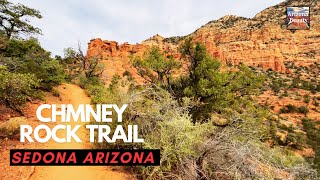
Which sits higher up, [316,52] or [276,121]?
[316,52]

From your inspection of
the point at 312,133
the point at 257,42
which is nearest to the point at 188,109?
the point at 312,133

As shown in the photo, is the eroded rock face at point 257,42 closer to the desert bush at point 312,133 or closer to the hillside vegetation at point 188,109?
the desert bush at point 312,133

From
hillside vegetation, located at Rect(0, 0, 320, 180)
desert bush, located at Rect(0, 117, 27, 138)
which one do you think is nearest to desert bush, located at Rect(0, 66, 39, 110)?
hillside vegetation, located at Rect(0, 0, 320, 180)

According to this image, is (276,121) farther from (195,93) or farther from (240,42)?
(240,42)

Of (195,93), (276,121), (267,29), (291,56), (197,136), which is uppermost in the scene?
(267,29)

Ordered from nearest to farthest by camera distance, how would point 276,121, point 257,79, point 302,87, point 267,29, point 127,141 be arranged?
point 127,141
point 257,79
point 276,121
point 302,87
point 267,29

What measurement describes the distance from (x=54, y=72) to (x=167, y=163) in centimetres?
1601

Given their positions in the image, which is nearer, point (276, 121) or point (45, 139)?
point (45, 139)

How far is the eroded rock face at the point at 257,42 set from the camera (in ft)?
196

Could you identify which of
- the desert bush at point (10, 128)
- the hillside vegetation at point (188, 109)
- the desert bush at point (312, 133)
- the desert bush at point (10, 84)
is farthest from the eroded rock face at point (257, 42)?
the desert bush at point (10, 128)

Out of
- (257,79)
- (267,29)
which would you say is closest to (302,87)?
(267,29)

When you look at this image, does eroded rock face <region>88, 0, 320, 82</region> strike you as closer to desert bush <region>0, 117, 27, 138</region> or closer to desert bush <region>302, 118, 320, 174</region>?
desert bush <region>302, 118, 320, 174</region>

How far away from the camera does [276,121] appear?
3109cm

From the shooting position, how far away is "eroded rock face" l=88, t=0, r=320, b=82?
5978 cm
